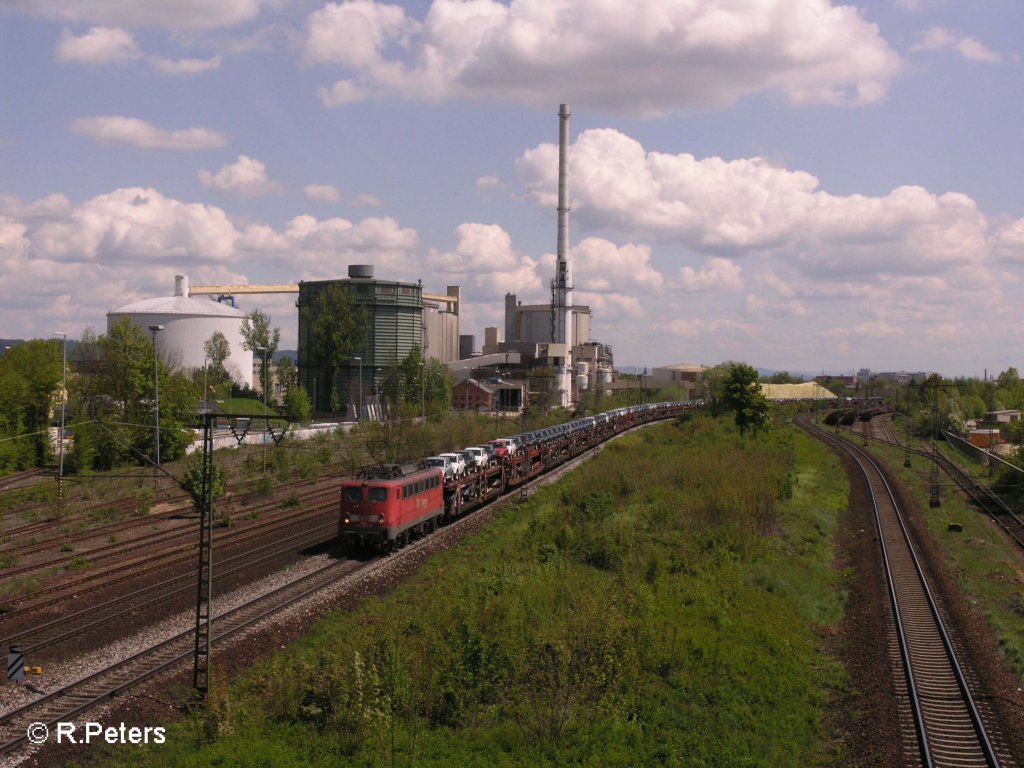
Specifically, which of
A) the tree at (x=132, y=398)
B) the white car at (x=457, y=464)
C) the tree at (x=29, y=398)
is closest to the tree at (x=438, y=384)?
the tree at (x=132, y=398)

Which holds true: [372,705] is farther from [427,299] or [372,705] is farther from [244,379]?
[427,299]

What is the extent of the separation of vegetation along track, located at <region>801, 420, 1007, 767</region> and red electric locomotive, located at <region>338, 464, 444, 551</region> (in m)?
17.0

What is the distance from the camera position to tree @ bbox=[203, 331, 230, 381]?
11550cm

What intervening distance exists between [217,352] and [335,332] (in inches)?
1147

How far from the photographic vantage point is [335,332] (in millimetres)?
98438

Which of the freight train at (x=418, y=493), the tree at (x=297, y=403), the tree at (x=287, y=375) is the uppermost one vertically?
the tree at (x=287, y=375)

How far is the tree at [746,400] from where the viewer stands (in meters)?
69.9

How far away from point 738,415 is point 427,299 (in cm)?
9539

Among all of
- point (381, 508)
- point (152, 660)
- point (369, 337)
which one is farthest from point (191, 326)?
point (152, 660)

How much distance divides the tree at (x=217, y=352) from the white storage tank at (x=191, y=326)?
2611 mm

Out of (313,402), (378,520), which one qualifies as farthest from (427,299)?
(378,520)

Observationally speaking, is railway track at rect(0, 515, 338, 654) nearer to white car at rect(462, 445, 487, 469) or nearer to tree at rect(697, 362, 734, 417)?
white car at rect(462, 445, 487, 469)

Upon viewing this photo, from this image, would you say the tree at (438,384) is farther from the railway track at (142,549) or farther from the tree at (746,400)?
the railway track at (142,549)

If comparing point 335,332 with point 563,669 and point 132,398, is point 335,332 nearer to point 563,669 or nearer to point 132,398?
point 132,398
